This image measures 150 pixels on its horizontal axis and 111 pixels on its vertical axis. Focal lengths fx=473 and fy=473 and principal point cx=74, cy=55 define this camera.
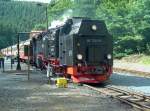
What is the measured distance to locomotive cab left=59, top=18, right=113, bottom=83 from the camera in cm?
2162

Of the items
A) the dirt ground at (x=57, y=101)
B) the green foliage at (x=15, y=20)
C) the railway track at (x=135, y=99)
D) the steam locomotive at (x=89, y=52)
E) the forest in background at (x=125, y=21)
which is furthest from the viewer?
the green foliage at (x=15, y=20)

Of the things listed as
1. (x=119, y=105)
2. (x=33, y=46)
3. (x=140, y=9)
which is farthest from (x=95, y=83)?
(x=140, y=9)

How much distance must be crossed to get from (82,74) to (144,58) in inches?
1052

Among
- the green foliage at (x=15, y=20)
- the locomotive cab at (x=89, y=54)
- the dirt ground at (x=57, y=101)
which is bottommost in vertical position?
the dirt ground at (x=57, y=101)

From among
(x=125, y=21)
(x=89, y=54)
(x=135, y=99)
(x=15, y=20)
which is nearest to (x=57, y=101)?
(x=135, y=99)

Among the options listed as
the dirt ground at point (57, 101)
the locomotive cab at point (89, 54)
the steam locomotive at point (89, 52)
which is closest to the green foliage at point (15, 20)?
the steam locomotive at point (89, 52)

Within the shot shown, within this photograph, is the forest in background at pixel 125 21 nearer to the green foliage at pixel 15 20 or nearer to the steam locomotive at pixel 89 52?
the steam locomotive at pixel 89 52

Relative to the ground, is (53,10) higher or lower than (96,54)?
higher

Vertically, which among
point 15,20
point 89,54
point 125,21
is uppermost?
point 15,20

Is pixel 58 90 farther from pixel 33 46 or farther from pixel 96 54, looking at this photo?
pixel 33 46

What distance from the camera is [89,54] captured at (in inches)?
858

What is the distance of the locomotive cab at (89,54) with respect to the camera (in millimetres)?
21625

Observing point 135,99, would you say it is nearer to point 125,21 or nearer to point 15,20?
point 125,21

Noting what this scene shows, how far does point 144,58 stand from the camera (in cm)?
4753
